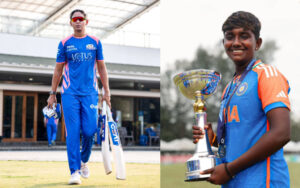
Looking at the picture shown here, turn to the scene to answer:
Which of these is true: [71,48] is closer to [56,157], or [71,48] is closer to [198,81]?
[198,81]

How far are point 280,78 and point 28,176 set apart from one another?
5.11 metres

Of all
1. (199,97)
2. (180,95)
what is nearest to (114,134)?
(199,97)

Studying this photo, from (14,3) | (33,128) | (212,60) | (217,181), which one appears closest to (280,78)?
(217,181)

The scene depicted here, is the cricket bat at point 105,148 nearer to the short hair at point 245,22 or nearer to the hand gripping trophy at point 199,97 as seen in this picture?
the hand gripping trophy at point 199,97

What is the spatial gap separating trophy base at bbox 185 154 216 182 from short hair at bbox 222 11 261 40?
1.52 ft

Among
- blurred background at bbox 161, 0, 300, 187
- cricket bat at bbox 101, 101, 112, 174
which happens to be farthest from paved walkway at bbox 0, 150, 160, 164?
blurred background at bbox 161, 0, 300, 187

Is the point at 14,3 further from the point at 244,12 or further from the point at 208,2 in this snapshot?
the point at 208,2

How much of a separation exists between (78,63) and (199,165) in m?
3.65

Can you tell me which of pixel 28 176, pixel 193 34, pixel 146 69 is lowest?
pixel 28 176

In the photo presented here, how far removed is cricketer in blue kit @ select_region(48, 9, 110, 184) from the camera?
16.4 ft

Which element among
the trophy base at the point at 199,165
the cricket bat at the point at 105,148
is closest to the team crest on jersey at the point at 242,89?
the trophy base at the point at 199,165

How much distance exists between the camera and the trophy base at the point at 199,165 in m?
1.54

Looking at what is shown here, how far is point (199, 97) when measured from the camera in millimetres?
1781

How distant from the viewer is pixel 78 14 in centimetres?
504
